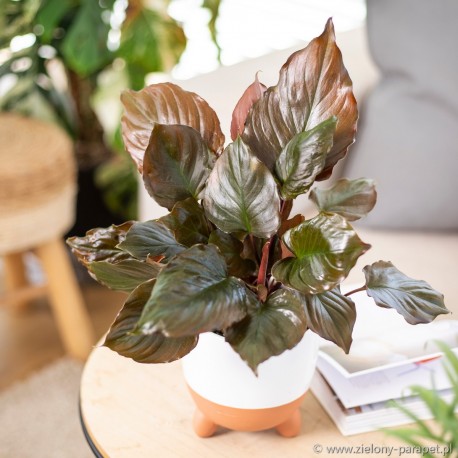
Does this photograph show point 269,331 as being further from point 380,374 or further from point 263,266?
point 380,374

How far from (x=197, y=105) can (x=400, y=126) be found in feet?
2.02

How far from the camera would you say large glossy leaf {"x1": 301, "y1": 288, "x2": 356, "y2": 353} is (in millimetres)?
680

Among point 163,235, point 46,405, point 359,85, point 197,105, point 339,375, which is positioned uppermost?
point 197,105

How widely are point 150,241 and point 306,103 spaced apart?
0.21 m

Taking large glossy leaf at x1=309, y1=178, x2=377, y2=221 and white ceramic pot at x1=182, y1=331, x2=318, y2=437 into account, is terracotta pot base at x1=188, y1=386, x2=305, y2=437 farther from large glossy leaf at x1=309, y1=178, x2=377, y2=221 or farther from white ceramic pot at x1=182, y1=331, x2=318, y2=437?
large glossy leaf at x1=309, y1=178, x2=377, y2=221

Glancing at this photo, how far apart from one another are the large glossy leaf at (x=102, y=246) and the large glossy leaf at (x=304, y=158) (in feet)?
0.62

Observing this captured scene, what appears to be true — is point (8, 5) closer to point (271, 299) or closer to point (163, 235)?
point (163, 235)

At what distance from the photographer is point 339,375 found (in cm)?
86

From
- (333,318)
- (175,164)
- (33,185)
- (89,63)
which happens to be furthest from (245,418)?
(89,63)

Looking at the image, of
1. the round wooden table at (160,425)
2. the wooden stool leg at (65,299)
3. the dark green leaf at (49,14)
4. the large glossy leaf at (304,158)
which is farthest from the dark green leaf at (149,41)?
the large glossy leaf at (304,158)

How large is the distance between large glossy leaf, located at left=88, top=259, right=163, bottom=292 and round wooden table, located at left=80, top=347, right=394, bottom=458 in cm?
20

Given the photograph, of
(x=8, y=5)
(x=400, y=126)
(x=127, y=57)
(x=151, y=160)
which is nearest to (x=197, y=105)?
(x=151, y=160)

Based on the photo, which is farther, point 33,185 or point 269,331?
point 33,185

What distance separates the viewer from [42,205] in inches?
54.6
